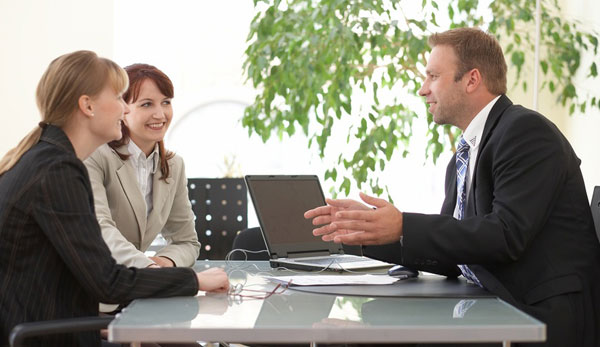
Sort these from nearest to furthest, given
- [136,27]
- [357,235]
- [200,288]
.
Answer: [200,288]
[357,235]
[136,27]

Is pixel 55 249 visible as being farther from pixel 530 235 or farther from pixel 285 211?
pixel 530 235

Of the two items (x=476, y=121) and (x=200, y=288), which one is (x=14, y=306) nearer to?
(x=200, y=288)

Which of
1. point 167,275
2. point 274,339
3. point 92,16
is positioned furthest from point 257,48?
point 274,339

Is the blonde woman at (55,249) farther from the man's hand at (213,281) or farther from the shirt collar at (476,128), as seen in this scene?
the shirt collar at (476,128)

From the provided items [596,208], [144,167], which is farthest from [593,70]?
[144,167]

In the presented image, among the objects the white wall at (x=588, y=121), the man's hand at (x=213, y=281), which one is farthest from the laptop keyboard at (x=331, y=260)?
the white wall at (x=588, y=121)

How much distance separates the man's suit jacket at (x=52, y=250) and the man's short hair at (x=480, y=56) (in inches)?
48.9

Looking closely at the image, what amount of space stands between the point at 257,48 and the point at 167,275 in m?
2.56

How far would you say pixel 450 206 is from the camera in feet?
7.88

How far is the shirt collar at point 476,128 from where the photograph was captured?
2.26 metres

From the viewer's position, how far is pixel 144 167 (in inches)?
105

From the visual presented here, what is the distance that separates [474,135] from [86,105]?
1.16 meters

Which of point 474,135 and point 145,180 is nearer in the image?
point 474,135

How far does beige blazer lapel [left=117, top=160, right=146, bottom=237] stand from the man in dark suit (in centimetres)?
79
